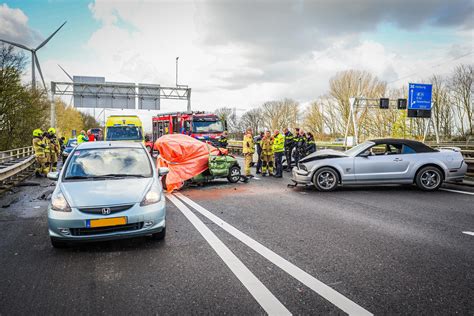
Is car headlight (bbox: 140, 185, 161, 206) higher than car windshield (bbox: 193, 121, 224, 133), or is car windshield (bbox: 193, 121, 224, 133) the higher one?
car windshield (bbox: 193, 121, 224, 133)

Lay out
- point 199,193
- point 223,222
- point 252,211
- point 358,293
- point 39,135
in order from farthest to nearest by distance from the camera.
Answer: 1. point 39,135
2. point 199,193
3. point 252,211
4. point 223,222
5. point 358,293

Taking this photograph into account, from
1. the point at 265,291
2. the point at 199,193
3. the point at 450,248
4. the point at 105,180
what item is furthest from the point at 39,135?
the point at 450,248

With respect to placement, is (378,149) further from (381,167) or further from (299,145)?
(299,145)

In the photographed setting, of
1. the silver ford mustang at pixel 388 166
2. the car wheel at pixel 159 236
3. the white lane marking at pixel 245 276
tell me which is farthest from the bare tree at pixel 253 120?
the car wheel at pixel 159 236

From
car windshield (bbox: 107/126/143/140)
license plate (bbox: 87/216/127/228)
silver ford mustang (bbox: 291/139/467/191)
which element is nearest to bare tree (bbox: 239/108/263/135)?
car windshield (bbox: 107/126/143/140)

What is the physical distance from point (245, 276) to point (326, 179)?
21.7ft

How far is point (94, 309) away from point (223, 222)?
337cm

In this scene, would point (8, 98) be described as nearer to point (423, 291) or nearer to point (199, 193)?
point (199, 193)

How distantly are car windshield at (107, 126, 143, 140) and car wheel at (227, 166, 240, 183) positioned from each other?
8775 millimetres

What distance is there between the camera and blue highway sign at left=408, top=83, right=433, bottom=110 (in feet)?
77.3

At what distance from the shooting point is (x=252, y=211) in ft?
23.8

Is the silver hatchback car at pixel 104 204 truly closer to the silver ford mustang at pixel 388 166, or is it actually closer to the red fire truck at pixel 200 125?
the silver ford mustang at pixel 388 166

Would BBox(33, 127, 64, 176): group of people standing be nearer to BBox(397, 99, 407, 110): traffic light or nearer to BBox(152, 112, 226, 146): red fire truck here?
BBox(152, 112, 226, 146): red fire truck

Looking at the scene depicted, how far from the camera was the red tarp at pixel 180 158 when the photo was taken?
1051 cm
